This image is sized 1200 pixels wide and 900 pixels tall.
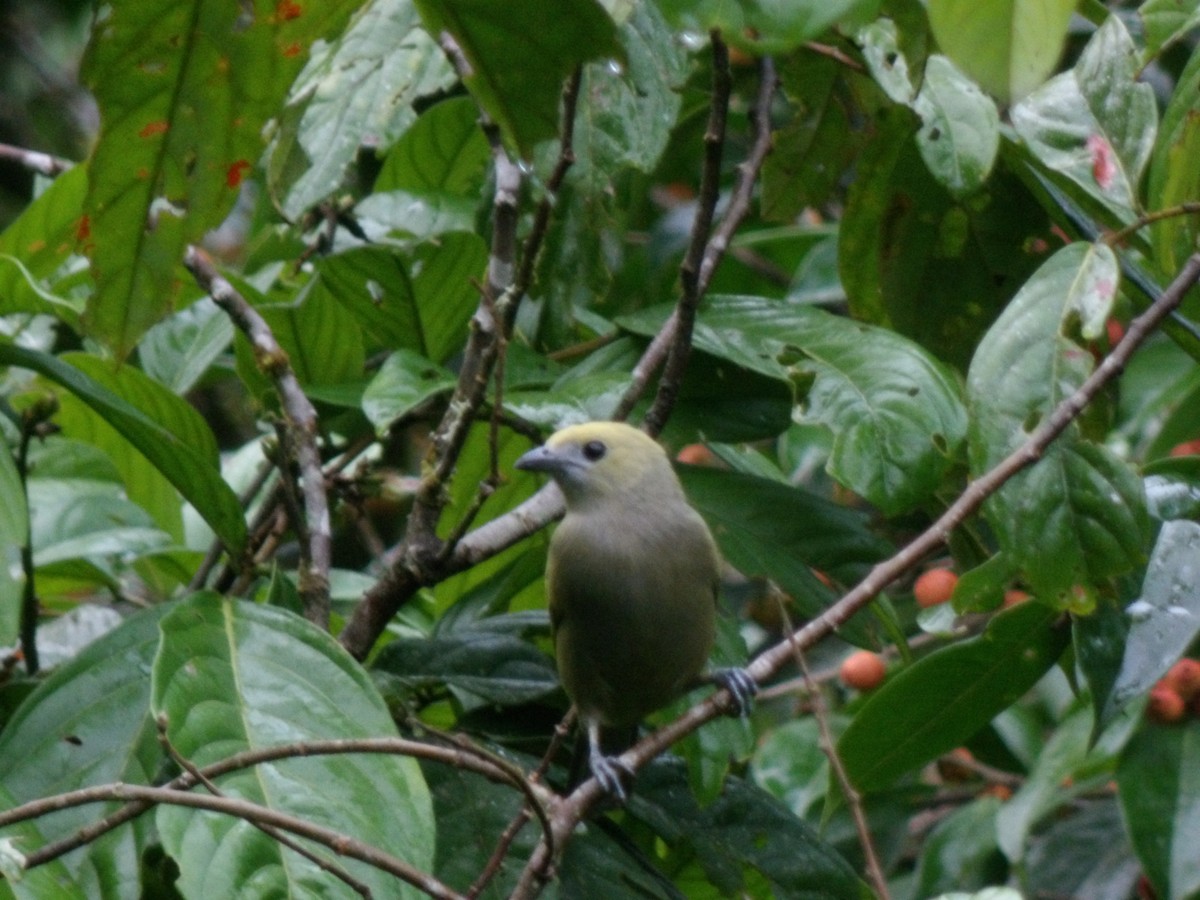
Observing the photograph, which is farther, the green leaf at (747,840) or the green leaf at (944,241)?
the green leaf at (944,241)

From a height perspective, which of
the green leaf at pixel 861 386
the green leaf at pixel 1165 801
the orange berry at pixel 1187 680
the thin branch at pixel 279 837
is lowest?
the green leaf at pixel 1165 801

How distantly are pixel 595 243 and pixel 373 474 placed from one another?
588 millimetres

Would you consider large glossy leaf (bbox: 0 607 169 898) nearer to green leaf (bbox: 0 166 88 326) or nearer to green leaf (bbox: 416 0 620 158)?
green leaf (bbox: 0 166 88 326)

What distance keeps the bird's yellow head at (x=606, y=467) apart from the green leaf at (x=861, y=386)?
394mm

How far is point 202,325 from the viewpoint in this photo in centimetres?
350

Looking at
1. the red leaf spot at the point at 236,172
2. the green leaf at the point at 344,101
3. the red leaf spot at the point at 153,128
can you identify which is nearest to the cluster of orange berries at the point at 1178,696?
the green leaf at the point at 344,101

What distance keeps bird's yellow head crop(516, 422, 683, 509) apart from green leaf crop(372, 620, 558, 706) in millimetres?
441

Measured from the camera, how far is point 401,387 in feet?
8.20

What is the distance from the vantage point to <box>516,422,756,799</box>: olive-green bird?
2982 millimetres

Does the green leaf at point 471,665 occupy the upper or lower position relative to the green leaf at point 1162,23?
lower

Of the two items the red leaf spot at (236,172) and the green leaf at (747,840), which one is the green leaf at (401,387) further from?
the green leaf at (747,840)

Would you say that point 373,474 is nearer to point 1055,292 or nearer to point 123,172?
point 123,172

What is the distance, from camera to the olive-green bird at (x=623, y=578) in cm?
298

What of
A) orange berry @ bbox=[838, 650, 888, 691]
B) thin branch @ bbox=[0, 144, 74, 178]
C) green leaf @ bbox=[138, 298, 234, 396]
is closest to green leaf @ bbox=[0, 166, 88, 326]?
thin branch @ bbox=[0, 144, 74, 178]
